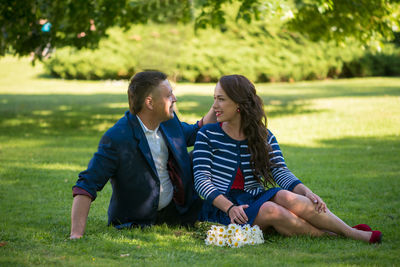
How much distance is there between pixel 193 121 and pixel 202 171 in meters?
8.47

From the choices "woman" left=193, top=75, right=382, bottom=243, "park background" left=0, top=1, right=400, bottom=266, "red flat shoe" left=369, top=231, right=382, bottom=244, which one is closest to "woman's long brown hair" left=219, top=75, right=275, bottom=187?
"woman" left=193, top=75, right=382, bottom=243

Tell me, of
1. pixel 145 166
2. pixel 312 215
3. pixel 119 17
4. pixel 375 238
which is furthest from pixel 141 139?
pixel 119 17

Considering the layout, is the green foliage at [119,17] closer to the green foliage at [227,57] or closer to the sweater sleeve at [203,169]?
the sweater sleeve at [203,169]

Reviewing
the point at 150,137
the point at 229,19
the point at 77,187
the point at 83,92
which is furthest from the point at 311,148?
the point at 229,19

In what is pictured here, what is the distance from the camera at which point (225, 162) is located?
4.30 meters

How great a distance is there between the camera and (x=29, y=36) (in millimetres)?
12148

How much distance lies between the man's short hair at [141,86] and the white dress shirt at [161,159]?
0.14m

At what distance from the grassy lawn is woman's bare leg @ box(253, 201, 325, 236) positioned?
0.07 meters

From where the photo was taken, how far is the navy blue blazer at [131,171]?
4.22 m

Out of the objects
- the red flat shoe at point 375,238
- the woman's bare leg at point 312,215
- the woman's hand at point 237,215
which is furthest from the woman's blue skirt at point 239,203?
the red flat shoe at point 375,238

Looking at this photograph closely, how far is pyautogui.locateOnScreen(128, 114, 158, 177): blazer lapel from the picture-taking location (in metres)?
4.34

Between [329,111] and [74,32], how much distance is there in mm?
6980

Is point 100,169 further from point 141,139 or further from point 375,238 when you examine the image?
point 375,238

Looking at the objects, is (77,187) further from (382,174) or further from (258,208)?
(382,174)
